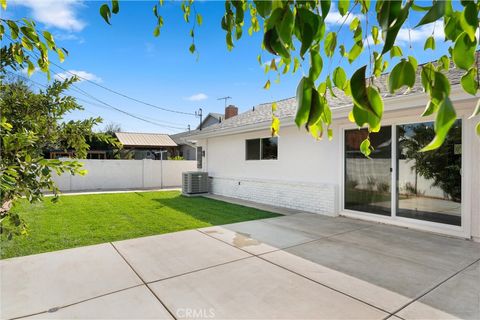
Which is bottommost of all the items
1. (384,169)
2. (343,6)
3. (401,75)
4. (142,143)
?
(384,169)

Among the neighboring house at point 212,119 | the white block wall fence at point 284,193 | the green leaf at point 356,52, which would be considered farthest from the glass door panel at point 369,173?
the neighboring house at point 212,119

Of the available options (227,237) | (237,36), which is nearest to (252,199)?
(227,237)

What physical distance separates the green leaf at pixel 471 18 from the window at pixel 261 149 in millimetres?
9534

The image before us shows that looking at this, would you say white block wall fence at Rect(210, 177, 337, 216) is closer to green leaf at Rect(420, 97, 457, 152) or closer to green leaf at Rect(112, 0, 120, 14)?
green leaf at Rect(112, 0, 120, 14)

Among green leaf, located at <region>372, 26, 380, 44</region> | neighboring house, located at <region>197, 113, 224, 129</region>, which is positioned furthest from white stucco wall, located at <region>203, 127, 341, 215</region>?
neighboring house, located at <region>197, 113, 224, 129</region>

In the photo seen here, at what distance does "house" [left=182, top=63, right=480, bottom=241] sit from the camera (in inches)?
225

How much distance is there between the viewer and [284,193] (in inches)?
384

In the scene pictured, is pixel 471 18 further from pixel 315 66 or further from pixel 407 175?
pixel 407 175

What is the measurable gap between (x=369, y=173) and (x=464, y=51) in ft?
23.9

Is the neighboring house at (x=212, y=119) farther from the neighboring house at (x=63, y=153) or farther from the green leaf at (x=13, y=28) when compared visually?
the green leaf at (x=13, y=28)

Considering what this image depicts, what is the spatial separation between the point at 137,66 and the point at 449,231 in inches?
401

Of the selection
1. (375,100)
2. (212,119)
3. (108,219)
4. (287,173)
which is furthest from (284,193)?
(212,119)

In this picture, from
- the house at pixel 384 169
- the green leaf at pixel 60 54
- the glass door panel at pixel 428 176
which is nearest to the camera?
the green leaf at pixel 60 54

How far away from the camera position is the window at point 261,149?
1031cm
